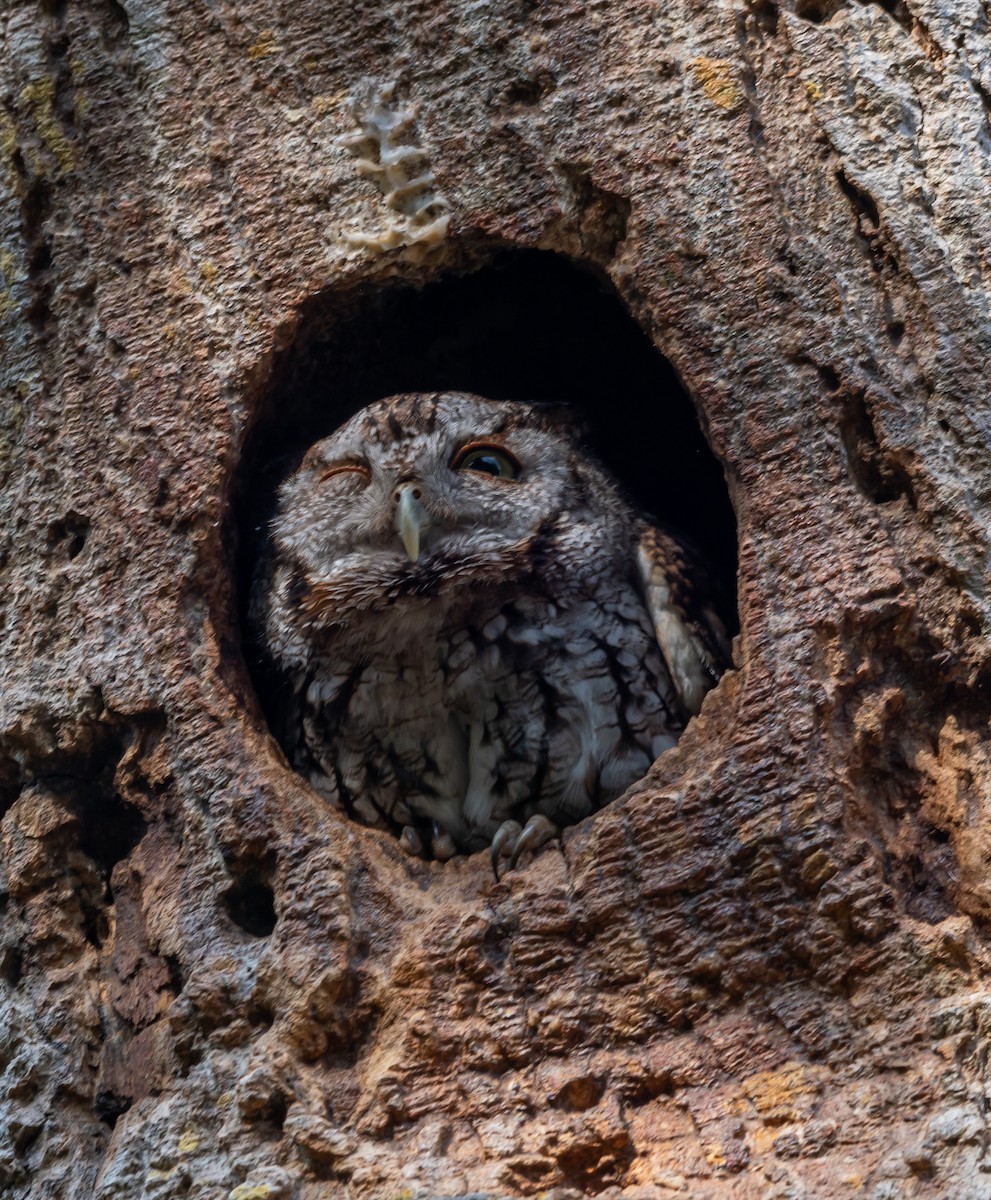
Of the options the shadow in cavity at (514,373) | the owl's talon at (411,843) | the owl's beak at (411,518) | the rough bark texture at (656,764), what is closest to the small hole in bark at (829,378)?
the rough bark texture at (656,764)

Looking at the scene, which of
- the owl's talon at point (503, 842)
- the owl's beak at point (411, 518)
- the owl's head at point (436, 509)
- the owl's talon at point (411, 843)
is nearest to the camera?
the owl's talon at point (503, 842)

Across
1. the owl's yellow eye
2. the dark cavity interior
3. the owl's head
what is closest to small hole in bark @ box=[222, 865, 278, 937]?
the owl's head

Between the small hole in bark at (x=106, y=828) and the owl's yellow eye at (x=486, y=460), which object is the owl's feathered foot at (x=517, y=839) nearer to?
the small hole in bark at (x=106, y=828)

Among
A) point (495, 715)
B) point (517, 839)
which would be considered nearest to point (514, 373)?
point (495, 715)

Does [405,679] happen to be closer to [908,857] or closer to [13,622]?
[13,622]

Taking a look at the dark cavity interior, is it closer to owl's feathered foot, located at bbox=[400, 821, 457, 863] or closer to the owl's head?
the owl's head
